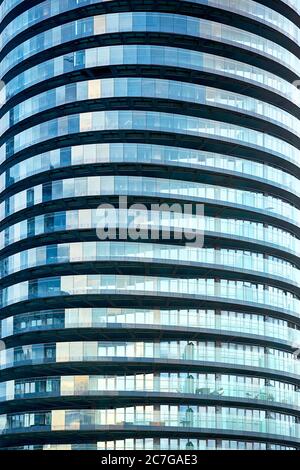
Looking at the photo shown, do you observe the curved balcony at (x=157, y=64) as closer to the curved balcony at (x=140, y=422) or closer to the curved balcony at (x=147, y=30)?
the curved balcony at (x=147, y=30)

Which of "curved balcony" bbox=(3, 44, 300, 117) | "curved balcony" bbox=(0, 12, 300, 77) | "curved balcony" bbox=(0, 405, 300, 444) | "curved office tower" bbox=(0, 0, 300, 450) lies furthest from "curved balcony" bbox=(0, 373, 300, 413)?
"curved balcony" bbox=(0, 12, 300, 77)

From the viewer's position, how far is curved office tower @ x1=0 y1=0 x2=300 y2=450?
95125 millimetres

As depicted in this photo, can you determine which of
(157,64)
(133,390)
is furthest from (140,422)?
(157,64)

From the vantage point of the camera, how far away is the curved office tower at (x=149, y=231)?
9512 cm

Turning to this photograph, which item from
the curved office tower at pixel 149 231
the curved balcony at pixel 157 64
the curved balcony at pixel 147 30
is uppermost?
the curved balcony at pixel 147 30

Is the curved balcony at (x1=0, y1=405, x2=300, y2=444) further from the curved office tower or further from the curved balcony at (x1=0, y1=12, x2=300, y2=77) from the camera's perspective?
the curved balcony at (x1=0, y1=12, x2=300, y2=77)

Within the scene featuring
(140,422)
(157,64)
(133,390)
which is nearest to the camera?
(140,422)

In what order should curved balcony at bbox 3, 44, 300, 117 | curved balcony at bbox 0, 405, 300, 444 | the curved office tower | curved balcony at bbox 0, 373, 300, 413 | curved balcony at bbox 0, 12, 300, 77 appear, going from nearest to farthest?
1. curved balcony at bbox 0, 405, 300, 444
2. curved balcony at bbox 0, 373, 300, 413
3. the curved office tower
4. curved balcony at bbox 3, 44, 300, 117
5. curved balcony at bbox 0, 12, 300, 77

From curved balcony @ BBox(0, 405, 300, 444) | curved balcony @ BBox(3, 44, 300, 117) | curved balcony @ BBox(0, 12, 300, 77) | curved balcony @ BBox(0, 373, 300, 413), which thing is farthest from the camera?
curved balcony @ BBox(0, 12, 300, 77)

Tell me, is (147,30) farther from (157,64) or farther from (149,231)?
(149,231)

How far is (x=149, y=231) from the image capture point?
96188 millimetres

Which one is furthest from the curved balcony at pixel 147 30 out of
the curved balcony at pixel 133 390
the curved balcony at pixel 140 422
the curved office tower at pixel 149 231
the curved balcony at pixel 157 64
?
the curved balcony at pixel 140 422

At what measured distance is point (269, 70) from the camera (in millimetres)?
107188

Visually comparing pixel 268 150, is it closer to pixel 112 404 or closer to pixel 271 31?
pixel 271 31
